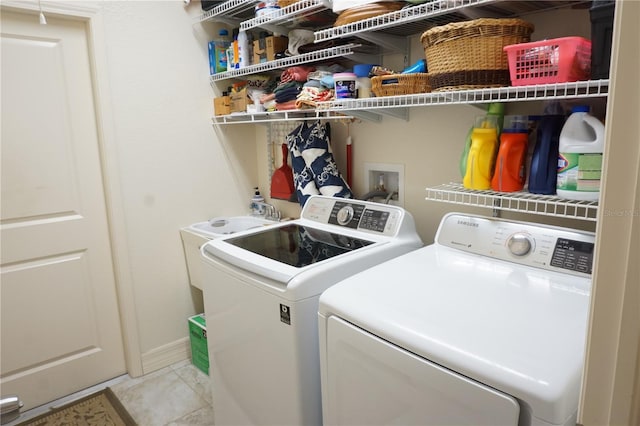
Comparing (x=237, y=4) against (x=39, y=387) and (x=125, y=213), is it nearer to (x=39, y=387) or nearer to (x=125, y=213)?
(x=125, y=213)

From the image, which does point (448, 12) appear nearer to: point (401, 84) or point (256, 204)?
point (401, 84)

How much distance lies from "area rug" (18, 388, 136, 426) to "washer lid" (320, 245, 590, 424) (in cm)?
167

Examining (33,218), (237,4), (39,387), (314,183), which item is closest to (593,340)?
(314,183)

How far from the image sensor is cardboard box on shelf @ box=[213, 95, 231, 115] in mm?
2500

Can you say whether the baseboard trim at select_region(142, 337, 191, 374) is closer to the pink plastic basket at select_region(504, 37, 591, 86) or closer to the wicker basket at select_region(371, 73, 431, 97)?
the wicker basket at select_region(371, 73, 431, 97)

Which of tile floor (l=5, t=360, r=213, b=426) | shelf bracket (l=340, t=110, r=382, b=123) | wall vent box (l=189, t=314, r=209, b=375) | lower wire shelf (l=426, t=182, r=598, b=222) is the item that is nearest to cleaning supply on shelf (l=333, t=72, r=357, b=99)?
shelf bracket (l=340, t=110, r=382, b=123)

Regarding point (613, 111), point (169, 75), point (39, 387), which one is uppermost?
point (169, 75)

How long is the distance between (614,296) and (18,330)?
2632 mm

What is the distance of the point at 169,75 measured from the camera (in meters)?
2.42

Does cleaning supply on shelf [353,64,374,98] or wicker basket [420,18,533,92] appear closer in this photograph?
wicker basket [420,18,533,92]

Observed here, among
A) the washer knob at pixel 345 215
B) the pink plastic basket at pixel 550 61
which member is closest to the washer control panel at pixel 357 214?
the washer knob at pixel 345 215

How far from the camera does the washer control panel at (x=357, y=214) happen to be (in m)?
1.69

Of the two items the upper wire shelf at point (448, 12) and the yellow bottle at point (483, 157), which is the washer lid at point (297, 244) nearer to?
the yellow bottle at point (483, 157)

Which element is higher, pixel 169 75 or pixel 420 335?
pixel 169 75
